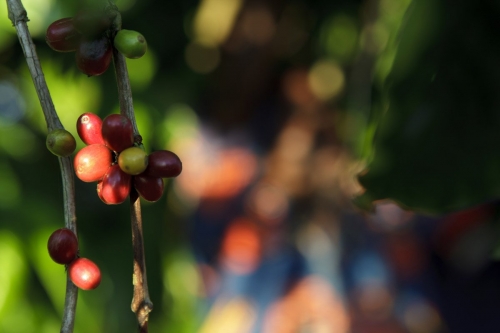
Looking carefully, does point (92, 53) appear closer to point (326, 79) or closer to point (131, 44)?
point (131, 44)

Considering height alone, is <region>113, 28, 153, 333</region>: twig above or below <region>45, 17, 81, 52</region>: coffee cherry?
below

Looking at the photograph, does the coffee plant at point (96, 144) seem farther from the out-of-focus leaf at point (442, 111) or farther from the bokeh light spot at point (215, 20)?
the bokeh light spot at point (215, 20)

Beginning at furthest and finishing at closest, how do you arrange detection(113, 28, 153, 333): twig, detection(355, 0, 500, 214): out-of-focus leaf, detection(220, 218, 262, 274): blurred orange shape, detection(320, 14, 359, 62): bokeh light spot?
detection(220, 218, 262, 274): blurred orange shape < detection(320, 14, 359, 62): bokeh light spot < detection(355, 0, 500, 214): out-of-focus leaf < detection(113, 28, 153, 333): twig

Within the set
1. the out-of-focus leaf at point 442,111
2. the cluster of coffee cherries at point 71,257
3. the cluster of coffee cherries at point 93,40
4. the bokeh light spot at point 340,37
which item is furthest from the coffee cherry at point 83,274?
the bokeh light spot at point 340,37

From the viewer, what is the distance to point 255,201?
1.22 metres

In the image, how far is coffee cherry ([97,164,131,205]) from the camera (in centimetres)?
32

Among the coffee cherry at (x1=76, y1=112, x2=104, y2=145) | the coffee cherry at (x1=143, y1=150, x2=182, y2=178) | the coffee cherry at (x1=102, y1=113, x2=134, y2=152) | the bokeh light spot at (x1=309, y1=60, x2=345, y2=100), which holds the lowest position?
the coffee cherry at (x1=143, y1=150, x2=182, y2=178)

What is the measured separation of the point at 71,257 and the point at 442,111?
445mm

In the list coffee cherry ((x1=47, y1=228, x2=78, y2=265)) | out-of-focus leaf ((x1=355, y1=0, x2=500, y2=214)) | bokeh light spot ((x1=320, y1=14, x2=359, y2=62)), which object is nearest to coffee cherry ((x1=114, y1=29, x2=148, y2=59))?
coffee cherry ((x1=47, y1=228, x2=78, y2=265))

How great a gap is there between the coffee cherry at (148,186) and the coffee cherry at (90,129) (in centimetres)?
3

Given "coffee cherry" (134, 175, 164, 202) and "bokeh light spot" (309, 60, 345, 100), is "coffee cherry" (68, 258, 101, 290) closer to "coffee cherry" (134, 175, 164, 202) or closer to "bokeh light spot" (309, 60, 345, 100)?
"coffee cherry" (134, 175, 164, 202)

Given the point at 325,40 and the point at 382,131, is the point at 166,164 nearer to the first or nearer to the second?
the point at 382,131

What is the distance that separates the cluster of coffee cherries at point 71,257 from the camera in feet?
1.08

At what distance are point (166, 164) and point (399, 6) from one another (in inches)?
21.6
